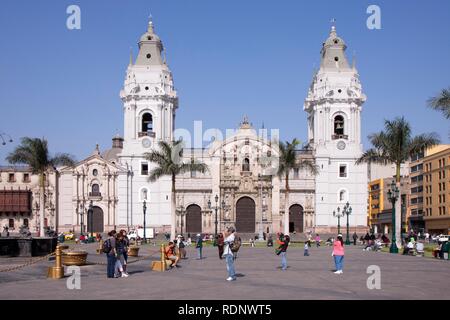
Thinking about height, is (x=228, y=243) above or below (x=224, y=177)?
below

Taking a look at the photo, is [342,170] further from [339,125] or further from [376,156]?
[376,156]

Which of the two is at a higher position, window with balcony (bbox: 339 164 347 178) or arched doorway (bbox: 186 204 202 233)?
window with balcony (bbox: 339 164 347 178)

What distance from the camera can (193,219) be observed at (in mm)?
77750

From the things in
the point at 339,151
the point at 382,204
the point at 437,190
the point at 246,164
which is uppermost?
the point at 339,151

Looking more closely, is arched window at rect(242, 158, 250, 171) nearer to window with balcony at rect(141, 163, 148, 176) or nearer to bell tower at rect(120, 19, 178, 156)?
bell tower at rect(120, 19, 178, 156)

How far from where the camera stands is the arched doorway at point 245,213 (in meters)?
78.2

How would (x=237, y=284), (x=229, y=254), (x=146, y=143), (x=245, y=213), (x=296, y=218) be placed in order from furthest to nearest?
(x=245, y=213), (x=296, y=218), (x=146, y=143), (x=229, y=254), (x=237, y=284)

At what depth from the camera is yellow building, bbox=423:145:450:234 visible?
81.2m

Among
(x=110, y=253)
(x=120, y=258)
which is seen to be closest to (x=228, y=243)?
(x=120, y=258)

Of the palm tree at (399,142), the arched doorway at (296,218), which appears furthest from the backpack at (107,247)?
the arched doorway at (296,218)

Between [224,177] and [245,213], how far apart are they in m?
4.85

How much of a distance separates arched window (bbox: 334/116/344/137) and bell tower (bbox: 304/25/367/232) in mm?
115

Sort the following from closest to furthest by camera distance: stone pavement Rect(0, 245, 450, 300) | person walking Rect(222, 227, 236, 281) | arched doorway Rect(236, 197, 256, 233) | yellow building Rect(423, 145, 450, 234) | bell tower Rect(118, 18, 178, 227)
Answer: stone pavement Rect(0, 245, 450, 300) < person walking Rect(222, 227, 236, 281) < bell tower Rect(118, 18, 178, 227) < arched doorway Rect(236, 197, 256, 233) < yellow building Rect(423, 145, 450, 234)

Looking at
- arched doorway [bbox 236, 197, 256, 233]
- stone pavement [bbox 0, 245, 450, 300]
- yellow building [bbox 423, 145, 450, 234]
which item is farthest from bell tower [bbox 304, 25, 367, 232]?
stone pavement [bbox 0, 245, 450, 300]
